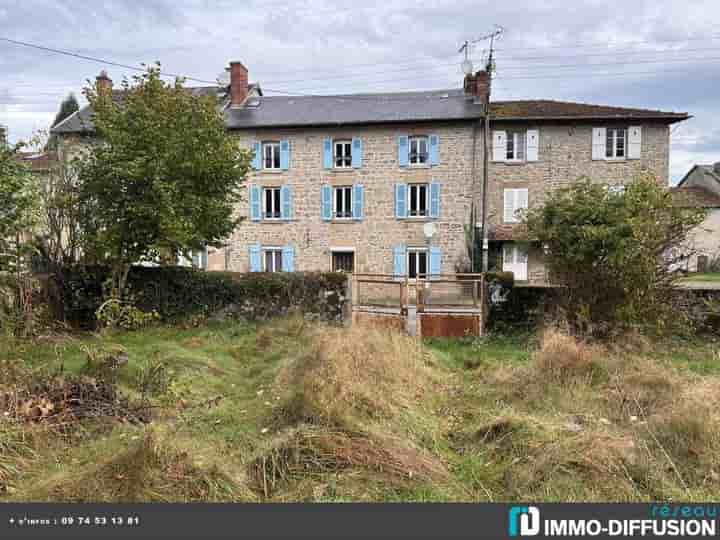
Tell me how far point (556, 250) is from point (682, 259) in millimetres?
2118

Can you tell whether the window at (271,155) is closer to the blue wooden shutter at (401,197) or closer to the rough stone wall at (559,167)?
the blue wooden shutter at (401,197)

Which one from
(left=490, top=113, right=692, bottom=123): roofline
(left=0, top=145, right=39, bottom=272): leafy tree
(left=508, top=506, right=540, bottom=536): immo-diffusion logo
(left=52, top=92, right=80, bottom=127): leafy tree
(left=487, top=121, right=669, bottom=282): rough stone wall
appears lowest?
(left=508, top=506, right=540, bottom=536): immo-diffusion logo

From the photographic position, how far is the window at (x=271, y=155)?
834 inches

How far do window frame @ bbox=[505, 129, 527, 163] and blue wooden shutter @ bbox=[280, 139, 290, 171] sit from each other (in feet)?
30.8

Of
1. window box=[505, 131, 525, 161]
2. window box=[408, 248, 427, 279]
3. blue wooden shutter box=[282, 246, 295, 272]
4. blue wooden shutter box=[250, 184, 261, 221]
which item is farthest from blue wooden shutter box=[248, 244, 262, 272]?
window box=[505, 131, 525, 161]

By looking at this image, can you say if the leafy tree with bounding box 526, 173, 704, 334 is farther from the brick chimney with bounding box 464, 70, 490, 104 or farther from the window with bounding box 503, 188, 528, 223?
the brick chimney with bounding box 464, 70, 490, 104

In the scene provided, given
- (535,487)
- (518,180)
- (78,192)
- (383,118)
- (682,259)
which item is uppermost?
(383,118)

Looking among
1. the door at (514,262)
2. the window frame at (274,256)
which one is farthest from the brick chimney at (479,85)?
the window frame at (274,256)

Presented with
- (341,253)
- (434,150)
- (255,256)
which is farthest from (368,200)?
(255,256)

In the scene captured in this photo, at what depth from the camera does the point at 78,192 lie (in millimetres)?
10492

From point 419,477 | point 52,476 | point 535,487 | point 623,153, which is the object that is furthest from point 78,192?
point 623,153

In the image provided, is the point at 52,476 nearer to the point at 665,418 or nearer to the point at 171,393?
the point at 171,393

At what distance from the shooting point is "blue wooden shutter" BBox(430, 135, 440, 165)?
20047 millimetres

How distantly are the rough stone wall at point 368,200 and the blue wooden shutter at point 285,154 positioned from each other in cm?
17
